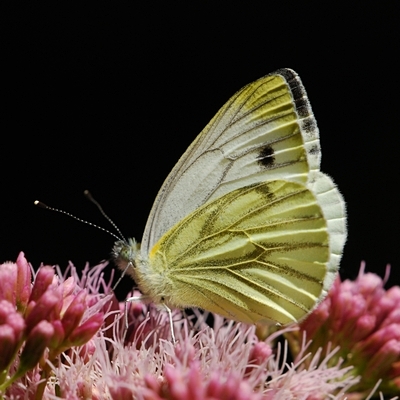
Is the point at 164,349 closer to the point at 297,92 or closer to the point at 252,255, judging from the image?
the point at 252,255

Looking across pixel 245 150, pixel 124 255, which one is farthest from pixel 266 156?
pixel 124 255

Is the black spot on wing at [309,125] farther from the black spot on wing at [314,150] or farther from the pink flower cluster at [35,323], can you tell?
the pink flower cluster at [35,323]

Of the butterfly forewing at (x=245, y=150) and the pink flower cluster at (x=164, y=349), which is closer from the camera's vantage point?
the pink flower cluster at (x=164, y=349)

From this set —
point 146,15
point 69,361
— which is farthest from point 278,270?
point 146,15

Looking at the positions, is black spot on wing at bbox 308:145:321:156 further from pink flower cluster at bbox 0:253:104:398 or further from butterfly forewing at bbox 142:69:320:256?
pink flower cluster at bbox 0:253:104:398

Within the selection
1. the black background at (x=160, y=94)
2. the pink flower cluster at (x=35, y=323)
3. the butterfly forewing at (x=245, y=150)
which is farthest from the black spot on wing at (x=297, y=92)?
the black background at (x=160, y=94)

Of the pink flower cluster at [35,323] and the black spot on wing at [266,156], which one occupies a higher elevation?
the black spot on wing at [266,156]
